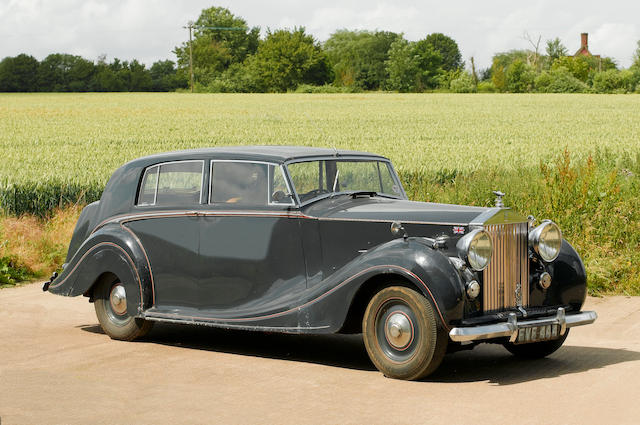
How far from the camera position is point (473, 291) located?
6.58 meters

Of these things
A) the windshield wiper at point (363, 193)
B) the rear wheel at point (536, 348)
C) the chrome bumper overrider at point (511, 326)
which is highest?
the windshield wiper at point (363, 193)

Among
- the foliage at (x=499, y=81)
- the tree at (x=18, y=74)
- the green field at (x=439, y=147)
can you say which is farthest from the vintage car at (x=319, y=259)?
the foliage at (x=499, y=81)

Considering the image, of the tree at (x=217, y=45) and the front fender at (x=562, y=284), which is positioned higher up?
the tree at (x=217, y=45)

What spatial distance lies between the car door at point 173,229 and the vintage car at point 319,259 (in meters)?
0.01

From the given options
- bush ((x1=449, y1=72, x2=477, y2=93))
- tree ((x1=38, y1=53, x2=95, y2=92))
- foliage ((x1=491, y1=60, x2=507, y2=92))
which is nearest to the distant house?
foliage ((x1=491, y1=60, x2=507, y2=92))

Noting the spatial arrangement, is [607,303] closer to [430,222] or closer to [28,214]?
[430,222]

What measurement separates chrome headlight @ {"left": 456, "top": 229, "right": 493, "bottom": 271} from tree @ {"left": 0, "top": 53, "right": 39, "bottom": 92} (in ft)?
310

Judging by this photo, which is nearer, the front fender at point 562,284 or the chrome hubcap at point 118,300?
the front fender at point 562,284

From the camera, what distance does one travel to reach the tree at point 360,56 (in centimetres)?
12138

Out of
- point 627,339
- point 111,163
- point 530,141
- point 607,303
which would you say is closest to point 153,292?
point 627,339

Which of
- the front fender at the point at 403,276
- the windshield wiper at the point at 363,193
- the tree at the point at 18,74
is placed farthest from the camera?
the tree at the point at 18,74

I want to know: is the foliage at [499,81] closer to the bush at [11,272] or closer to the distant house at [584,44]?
the distant house at [584,44]

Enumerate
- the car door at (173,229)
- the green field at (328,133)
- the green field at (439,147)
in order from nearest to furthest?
the car door at (173,229) → the green field at (439,147) → the green field at (328,133)

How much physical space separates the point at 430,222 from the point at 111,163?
1619cm
